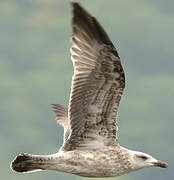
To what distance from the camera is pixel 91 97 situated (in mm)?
13617

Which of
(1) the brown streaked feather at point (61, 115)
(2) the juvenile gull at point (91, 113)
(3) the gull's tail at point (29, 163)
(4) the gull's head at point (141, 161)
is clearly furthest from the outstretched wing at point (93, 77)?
(1) the brown streaked feather at point (61, 115)

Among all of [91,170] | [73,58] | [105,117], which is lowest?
[91,170]

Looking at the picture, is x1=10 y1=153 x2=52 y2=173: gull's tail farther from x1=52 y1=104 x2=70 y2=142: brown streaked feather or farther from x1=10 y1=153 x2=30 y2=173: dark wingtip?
x1=52 y1=104 x2=70 y2=142: brown streaked feather

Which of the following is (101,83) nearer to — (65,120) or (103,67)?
(103,67)

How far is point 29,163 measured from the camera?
1406 centimetres

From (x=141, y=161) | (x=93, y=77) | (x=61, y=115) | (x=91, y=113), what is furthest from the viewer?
(x=61, y=115)

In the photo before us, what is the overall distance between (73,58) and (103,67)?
19.7 inches

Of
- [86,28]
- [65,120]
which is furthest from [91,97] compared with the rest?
[65,120]

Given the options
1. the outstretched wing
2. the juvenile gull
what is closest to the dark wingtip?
the juvenile gull

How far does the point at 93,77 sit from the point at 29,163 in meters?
1.83

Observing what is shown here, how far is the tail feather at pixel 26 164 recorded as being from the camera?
14008 millimetres

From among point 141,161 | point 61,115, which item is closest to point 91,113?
point 141,161

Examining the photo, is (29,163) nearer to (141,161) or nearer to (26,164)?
(26,164)

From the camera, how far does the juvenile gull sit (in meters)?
13.4
